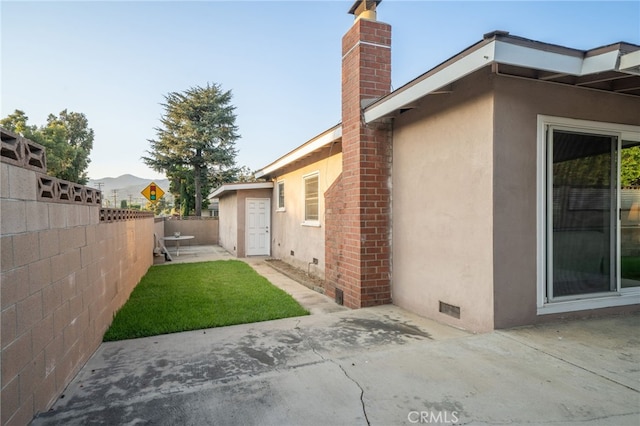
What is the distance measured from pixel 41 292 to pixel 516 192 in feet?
15.1

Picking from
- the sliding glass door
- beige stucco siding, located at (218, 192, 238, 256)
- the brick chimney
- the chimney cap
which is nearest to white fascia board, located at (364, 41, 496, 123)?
the brick chimney

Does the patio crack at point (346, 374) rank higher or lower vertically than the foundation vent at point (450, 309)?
lower

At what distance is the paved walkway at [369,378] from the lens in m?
2.26

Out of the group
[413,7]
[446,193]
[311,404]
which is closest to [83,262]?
[311,404]

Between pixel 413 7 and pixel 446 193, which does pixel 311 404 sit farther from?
pixel 413 7

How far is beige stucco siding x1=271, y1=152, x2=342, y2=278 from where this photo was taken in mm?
8522

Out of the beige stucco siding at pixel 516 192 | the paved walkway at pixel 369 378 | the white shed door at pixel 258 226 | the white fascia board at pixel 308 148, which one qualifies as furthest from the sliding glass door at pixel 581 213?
the white shed door at pixel 258 226

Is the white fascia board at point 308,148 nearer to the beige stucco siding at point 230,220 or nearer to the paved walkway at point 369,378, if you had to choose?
the beige stucco siding at point 230,220

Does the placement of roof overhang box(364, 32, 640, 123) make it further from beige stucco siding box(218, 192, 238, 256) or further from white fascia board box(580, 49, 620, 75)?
beige stucco siding box(218, 192, 238, 256)

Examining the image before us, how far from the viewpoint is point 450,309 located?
4.23 meters

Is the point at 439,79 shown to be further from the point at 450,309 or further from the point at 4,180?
the point at 4,180

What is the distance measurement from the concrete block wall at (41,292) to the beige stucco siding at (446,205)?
4.10 metres

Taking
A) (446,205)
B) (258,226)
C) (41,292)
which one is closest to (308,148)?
(446,205)

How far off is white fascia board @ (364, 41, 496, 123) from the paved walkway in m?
2.80
